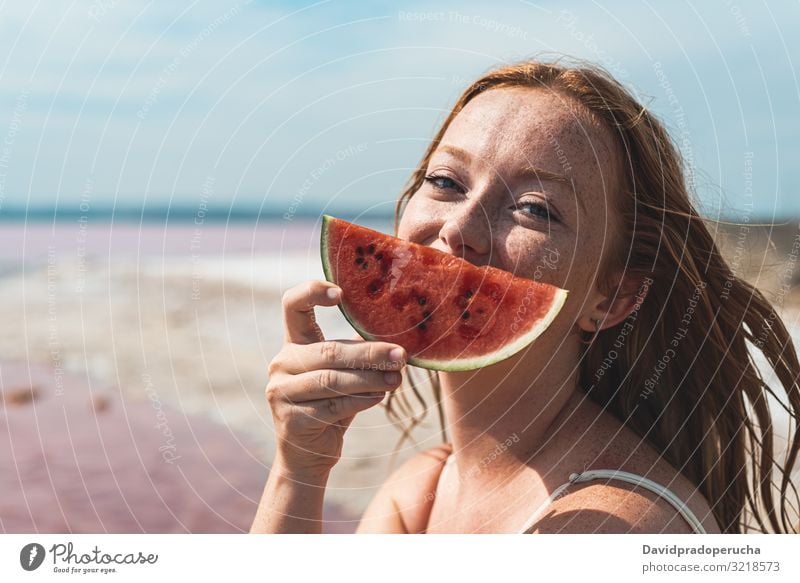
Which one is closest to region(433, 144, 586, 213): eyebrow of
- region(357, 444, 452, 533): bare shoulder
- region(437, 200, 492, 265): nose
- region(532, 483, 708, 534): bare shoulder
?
region(437, 200, 492, 265): nose

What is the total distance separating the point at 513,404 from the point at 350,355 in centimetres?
99

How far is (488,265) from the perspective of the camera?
2969 millimetres

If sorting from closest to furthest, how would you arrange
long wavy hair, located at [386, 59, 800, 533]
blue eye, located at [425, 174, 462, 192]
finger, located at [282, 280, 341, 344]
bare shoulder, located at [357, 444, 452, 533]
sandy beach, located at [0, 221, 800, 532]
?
1. finger, located at [282, 280, 341, 344]
2. blue eye, located at [425, 174, 462, 192]
3. long wavy hair, located at [386, 59, 800, 533]
4. bare shoulder, located at [357, 444, 452, 533]
5. sandy beach, located at [0, 221, 800, 532]

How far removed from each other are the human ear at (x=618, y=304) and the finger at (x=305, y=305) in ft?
3.87

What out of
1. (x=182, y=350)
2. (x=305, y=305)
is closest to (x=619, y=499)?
(x=305, y=305)

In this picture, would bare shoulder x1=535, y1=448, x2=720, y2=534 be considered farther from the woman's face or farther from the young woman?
the woman's face

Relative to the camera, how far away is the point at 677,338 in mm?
3512

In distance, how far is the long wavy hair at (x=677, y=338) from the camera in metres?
3.31

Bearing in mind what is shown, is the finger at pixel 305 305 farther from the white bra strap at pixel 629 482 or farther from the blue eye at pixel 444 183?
the white bra strap at pixel 629 482

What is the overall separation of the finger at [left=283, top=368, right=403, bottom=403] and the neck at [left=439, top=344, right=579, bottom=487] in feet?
2.41

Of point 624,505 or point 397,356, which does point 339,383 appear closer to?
point 397,356

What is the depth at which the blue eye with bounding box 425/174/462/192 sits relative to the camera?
119 inches
